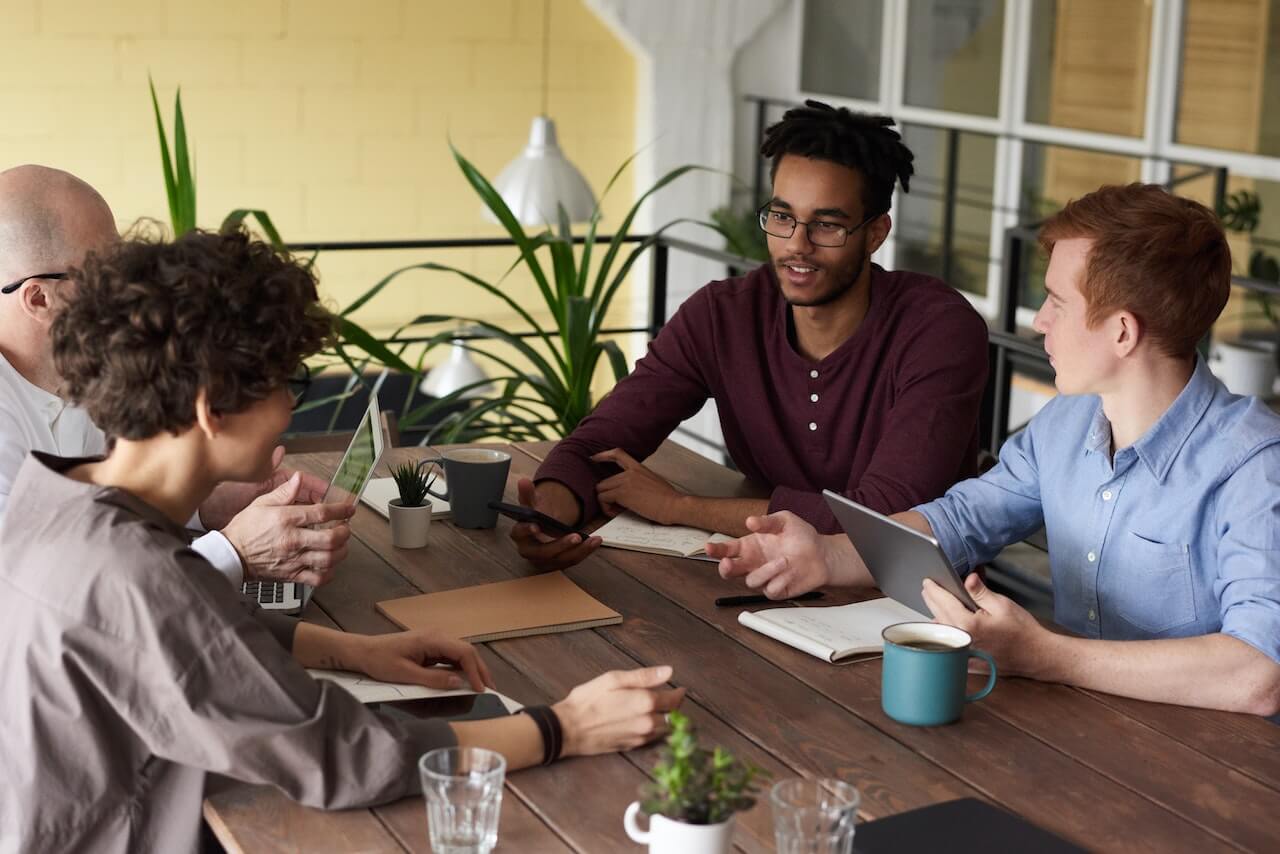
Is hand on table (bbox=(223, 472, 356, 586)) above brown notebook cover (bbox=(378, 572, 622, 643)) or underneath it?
above

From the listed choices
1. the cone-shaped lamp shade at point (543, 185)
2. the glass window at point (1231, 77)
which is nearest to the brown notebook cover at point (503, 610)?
the cone-shaped lamp shade at point (543, 185)

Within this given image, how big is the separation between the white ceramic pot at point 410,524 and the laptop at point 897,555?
0.61 m

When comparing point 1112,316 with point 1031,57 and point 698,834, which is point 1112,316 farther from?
point 1031,57

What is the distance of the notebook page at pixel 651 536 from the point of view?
2.13m

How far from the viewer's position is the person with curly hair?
4.22 feet

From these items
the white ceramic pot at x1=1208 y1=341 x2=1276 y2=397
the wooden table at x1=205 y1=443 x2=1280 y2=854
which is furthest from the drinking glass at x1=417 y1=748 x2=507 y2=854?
the white ceramic pot at x1=1208 y1=341 x2=1276 y2=397

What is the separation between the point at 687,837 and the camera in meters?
1.20

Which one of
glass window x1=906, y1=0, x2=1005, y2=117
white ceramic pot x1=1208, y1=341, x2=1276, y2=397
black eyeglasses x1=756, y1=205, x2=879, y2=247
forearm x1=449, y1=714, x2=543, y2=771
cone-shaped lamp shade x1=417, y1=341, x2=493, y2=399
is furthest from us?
glass window x1=906, y1=0, x2=1005, y2=117

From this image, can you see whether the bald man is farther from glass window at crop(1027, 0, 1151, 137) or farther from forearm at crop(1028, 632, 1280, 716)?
glass window at crop(1027, 0, 1151, 137)

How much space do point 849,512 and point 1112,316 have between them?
1.31 feet

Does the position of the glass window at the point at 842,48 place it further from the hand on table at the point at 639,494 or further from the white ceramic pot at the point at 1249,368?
the hand on table at the point at 639,494

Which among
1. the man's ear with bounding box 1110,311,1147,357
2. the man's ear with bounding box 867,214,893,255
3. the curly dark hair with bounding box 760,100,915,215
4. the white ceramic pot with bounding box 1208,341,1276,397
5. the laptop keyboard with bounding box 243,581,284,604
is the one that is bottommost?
the white ceramic pot with bounding box 1208,341,1276,397

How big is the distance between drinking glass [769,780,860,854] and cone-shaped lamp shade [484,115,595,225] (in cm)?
337

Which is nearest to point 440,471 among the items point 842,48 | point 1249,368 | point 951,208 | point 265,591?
point 265,591
